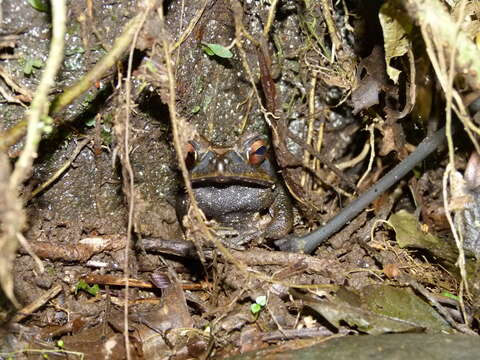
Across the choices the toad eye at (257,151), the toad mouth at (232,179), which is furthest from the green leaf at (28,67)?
the toad eye at (257,151)

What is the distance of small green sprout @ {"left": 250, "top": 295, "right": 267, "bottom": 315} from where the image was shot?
2.97 meters

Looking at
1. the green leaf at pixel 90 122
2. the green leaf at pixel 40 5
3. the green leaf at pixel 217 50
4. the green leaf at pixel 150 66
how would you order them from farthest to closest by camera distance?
the green leaf at pixel 217 50 → the green leaf at pixel 90 122 → the green leaf at pixel 40 5 → the green leaf at pixel 150 66

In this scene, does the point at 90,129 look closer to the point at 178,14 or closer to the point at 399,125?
the point at 178,14

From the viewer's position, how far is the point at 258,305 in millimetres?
2982

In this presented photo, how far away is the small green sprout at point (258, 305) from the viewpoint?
297 centimetres

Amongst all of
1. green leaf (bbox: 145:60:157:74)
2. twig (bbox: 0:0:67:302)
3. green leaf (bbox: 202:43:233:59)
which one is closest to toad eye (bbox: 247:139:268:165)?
green leaf (bbox: 202:43:233:59)

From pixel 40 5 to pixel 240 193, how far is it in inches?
70.9

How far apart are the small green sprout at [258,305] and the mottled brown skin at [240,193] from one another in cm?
65

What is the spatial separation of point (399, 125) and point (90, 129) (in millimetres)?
1935

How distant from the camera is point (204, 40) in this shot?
3609 millimetres

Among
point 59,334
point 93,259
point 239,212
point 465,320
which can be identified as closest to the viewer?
point 465,320

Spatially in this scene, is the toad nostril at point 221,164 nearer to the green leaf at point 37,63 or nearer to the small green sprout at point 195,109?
the small green sprout at point 195,109

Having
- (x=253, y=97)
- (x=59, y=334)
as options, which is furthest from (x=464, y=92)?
(x=59, y=334)

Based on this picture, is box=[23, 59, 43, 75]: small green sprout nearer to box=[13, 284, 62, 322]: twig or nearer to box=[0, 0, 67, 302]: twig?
box=[0, 0, 67, 302]: twig
